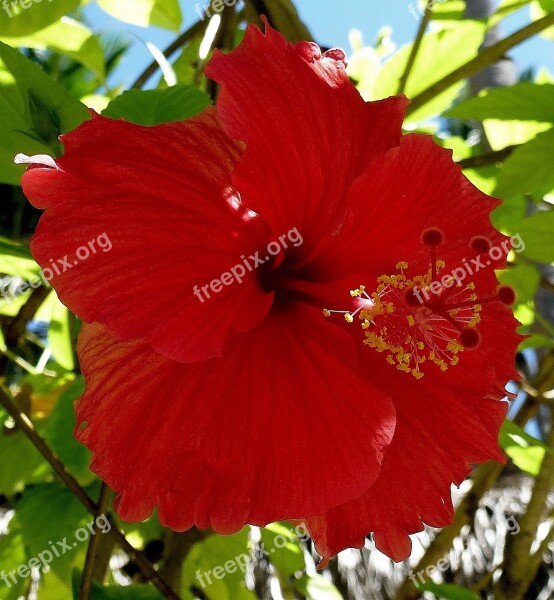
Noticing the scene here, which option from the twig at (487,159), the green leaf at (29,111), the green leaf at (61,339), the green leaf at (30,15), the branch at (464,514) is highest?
the green leaf at (30,15)

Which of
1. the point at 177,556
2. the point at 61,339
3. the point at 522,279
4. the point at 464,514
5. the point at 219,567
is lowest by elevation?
the point at 464,514

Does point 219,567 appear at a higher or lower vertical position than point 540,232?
lower

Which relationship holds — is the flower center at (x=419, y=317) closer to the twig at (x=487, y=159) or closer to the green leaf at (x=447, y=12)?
the twig at (x=487, y=159)

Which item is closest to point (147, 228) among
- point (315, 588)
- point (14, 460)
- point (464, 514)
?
point (14, 460)

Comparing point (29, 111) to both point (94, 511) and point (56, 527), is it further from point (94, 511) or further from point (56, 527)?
Answer: point (56, 527)

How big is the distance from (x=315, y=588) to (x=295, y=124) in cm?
111

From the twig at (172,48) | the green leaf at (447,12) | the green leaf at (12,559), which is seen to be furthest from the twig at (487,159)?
the green leaf at (12,559)

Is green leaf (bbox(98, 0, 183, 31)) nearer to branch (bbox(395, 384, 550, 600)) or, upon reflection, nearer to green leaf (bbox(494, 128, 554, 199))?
green leaf (bbox(494, 128, 554, 199))

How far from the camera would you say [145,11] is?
1109 millimetres

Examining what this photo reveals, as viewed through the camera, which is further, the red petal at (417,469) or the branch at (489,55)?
the branch at (489,55)

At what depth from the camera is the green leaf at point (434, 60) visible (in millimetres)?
1277

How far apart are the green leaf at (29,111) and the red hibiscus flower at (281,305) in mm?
259

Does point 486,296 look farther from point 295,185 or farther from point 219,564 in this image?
point 219,564

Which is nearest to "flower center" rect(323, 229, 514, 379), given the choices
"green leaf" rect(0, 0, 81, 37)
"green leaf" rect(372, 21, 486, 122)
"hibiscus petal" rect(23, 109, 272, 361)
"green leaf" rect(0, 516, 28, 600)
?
"hibiscus petal" rect(23, 109, 272, 361)
